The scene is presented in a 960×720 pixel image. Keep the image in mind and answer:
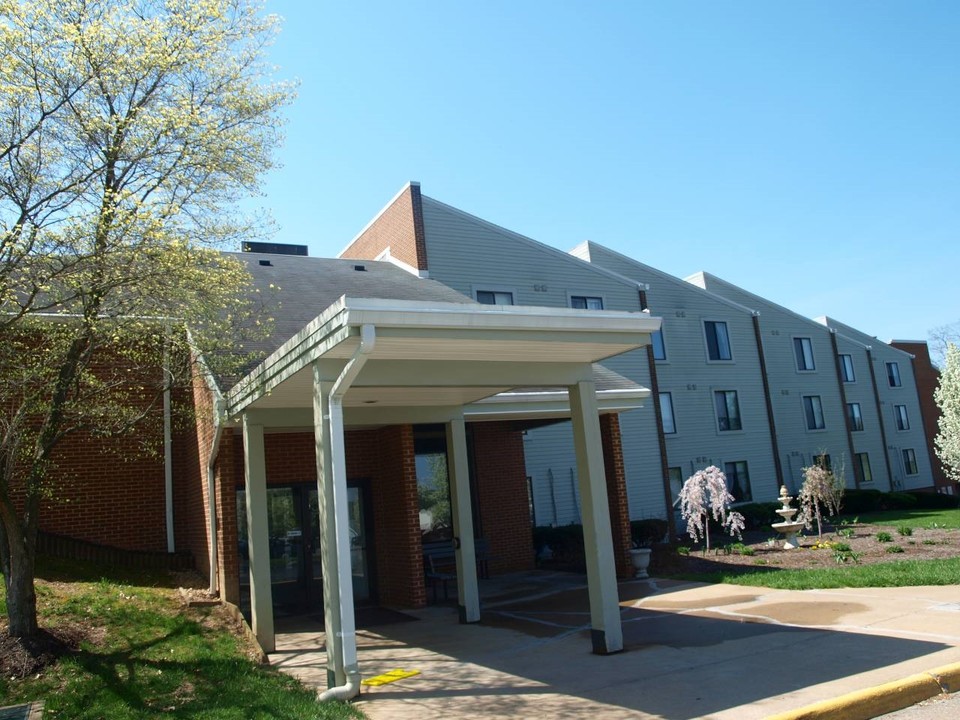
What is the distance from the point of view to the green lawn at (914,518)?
69.3 ft

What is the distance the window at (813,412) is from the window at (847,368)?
293cm

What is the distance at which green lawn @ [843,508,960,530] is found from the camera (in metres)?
21.1

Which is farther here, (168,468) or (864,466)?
(864,466)

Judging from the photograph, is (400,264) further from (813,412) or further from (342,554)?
(813,412)

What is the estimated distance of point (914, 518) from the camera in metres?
24.7

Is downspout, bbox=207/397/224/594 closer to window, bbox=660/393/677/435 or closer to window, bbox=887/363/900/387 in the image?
window, bbox=660/393/677/435

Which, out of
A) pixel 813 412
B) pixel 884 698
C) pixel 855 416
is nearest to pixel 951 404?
pixel 813 412

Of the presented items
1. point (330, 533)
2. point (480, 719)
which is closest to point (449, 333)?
point (330, 533)

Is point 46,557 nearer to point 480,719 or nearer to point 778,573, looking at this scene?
point 480,719

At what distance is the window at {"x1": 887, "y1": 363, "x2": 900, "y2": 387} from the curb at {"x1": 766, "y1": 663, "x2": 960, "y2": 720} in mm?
34381

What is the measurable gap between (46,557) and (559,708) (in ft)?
29.0

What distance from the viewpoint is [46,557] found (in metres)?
11.9

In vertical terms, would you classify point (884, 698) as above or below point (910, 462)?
below

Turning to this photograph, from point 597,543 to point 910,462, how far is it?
115ft
